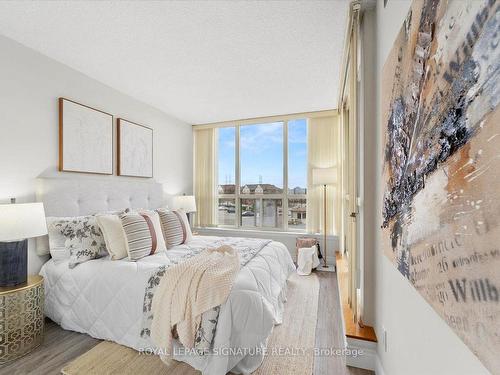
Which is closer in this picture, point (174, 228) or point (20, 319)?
point (20, 319)

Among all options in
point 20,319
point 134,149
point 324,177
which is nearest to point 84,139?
point 134,149

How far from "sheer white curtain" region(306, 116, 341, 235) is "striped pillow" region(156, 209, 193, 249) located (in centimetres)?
218

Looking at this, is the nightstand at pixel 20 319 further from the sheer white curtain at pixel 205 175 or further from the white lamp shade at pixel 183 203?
the sheer white curtain at pixel 205 175

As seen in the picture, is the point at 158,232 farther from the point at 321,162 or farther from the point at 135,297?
the point at 321,162

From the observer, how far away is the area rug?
1.72m

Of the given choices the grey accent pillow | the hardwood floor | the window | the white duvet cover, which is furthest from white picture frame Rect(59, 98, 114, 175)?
the window

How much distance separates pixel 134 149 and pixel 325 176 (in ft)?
9.27

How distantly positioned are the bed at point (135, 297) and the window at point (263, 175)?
175 cm

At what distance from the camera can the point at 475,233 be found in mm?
562

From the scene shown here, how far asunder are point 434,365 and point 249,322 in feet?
3.56

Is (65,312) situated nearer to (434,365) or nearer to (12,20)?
(12,20)

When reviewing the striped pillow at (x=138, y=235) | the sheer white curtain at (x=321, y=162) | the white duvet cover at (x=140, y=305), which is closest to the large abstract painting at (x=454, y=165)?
the white duvet cover at (x=140, y=305)

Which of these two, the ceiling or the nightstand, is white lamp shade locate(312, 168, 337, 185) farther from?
the nightstand

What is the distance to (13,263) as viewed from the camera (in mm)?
1948
